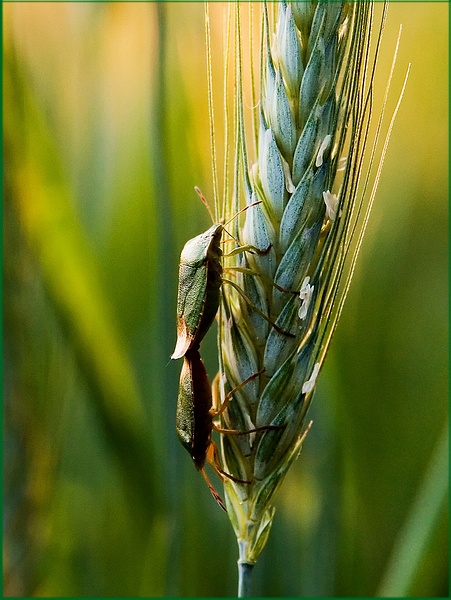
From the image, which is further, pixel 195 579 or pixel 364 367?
pixel 364 367

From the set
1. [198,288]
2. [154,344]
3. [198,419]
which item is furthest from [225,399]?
[154,344]

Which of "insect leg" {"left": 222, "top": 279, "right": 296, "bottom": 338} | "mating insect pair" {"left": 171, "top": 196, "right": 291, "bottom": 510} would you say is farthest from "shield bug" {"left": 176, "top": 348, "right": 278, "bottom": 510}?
"insect leg" {"left": 222, "top": 279, "right": 296, "bottom": 338}

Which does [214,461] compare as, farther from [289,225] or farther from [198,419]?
[289,225]

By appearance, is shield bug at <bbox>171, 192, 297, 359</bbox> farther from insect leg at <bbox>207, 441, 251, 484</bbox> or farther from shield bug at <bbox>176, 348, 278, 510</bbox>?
insect leg at <bbox>207, 441, 251, 484</bbox>

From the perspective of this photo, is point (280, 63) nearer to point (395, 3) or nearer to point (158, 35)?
point (158, 35)

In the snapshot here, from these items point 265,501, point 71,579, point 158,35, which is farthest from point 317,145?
point 71,579

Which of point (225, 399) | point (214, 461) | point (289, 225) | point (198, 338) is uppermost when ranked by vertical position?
point (289, 225)

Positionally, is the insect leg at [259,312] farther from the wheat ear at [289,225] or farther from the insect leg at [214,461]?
the insect leg at [214,461]
